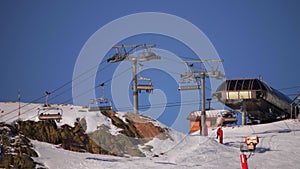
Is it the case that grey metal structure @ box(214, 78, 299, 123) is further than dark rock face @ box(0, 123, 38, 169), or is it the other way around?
grey metal structure @ box(214, 78, 299, 123)

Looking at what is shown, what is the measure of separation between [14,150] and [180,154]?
11.0 metres

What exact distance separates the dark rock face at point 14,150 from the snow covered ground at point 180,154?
0.72m

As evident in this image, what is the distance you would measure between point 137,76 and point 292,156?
15.5 meters

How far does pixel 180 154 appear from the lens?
108 ft

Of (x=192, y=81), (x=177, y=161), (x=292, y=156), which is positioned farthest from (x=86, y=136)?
(x=192, y=81)

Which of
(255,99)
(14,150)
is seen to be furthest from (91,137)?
(255,99)

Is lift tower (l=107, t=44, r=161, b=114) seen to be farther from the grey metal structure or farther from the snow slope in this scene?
the grey metal structure

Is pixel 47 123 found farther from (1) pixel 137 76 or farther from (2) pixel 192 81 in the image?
(2) pixel 192 81

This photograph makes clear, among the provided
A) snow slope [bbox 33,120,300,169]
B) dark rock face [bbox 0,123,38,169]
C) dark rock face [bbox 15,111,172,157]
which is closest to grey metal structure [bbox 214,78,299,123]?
snow slope [bbox 33,120,300,169]

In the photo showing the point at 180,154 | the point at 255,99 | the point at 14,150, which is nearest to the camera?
the point at 14,150

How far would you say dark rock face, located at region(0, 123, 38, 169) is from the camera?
87.5ft

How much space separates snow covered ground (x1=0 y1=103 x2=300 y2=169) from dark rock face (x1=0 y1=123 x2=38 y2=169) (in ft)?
2.37

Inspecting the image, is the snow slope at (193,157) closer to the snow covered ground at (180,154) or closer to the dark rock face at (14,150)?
the snow covered ground at (180,154)

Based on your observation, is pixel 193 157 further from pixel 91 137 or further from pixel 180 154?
pixel 91 137
